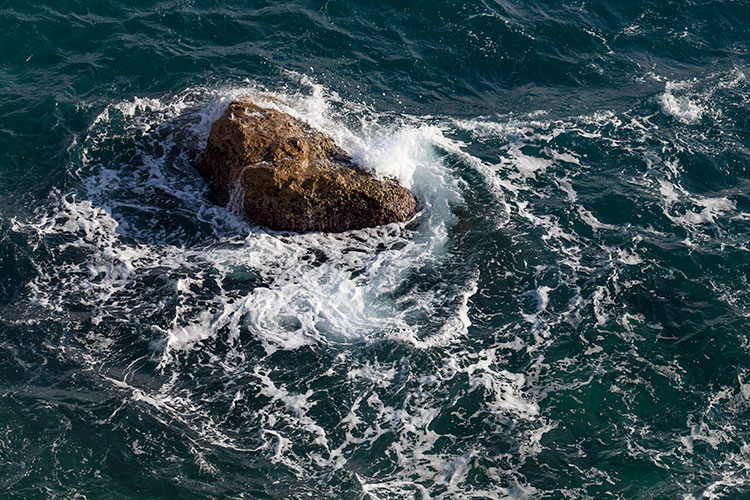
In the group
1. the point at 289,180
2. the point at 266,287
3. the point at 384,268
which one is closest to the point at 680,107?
the point at 384,268

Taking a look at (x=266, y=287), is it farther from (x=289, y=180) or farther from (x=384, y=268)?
(x=289, y=180)

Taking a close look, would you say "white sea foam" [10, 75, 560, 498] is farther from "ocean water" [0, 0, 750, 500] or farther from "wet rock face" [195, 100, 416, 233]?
"wet rock face" [195, 100, 416, 233]

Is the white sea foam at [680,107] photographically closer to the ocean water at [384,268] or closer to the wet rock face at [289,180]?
the ocean water at [384,268]

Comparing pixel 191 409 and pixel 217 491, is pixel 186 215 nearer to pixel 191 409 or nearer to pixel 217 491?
pixel 191 409

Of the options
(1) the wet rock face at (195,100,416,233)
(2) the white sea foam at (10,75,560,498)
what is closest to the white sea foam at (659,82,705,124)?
(2) the white sea foam at (10,75,560,498)

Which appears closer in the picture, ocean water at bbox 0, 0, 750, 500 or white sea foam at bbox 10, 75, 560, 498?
ocean water at bbox 0, 0, 750, 500
